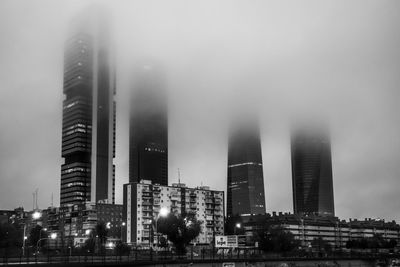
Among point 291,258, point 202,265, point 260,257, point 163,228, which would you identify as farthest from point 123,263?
point 163,228

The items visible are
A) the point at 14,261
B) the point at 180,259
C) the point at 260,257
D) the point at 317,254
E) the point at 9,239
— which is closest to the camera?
the point at 14,261

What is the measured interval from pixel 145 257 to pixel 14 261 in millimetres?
29021

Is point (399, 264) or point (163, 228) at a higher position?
point (163, 228)

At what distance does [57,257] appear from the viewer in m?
103

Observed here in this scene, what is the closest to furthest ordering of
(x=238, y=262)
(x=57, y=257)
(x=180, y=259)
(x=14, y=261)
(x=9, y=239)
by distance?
Result: (x=14, y=261), (x=57, y=257), (x=180, y=259), (x=238, y=262), (x=9, y=239)

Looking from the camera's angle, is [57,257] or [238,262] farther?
[238,262]

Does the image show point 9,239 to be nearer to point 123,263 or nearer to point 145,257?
point 145,257

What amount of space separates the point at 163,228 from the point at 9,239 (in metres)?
52.1

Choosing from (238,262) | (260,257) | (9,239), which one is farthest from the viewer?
(9,239)

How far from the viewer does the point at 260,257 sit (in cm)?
13025

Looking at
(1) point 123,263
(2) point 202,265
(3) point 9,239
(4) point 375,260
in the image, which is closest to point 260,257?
(2) point 202,265

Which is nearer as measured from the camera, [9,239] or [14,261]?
[14,261]

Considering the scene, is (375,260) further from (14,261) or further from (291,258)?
(14,261)

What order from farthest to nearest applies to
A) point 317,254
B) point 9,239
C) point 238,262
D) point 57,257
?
point 9,239
point 317,254
point 238,262
point 57,257
